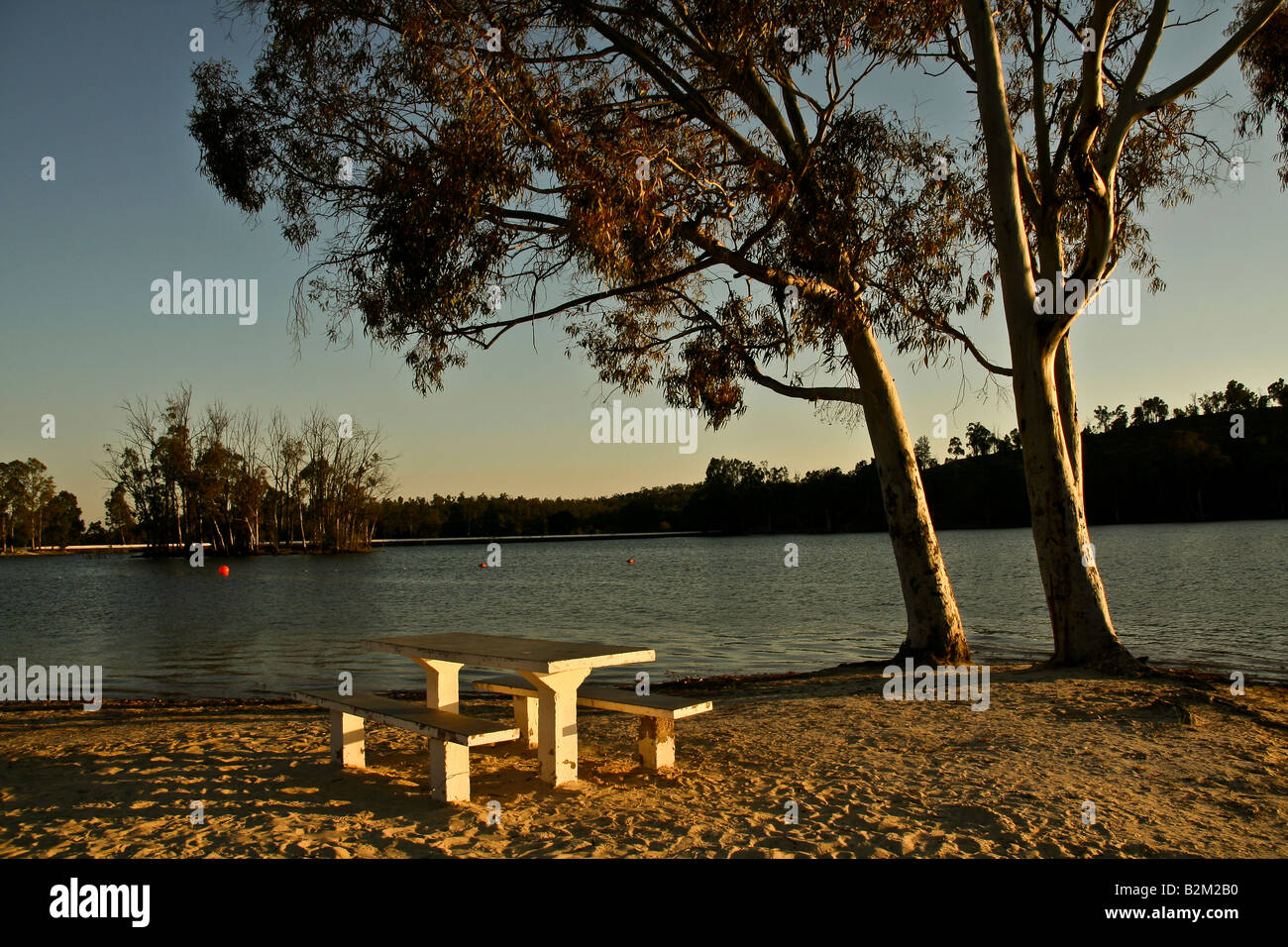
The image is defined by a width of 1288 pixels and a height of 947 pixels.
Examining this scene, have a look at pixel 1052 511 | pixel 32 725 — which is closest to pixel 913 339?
pixel 1052 511

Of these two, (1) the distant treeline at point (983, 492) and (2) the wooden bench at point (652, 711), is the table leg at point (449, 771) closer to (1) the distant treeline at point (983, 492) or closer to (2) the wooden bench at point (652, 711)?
(2) the wooden bench at point (652, 711)

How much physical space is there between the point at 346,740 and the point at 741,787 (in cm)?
207

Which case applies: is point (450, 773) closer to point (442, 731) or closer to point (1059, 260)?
point (442, 731)

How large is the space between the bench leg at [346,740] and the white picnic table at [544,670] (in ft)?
1.54

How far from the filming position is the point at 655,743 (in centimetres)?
438

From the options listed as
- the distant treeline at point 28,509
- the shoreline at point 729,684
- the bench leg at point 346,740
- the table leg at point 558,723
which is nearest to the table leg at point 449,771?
the table leg at point 558,723

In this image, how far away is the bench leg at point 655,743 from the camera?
14.3 feet

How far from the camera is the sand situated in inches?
131

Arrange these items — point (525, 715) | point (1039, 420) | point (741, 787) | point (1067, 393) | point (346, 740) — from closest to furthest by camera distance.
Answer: point (741, 787) < point (346, 740) < point (525, 715) < point (1039, 420) < point (1067, 393)

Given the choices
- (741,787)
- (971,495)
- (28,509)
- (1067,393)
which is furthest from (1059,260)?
(28,509)

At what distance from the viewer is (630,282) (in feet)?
25.7

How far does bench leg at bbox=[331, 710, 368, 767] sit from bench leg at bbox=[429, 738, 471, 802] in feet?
2.85

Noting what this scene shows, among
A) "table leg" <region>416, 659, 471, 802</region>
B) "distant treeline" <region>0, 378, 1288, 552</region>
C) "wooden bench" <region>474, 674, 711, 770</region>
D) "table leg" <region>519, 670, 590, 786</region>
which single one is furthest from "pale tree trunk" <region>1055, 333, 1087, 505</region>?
"distant treeline" <region>0, 378, 1288, 552</region>

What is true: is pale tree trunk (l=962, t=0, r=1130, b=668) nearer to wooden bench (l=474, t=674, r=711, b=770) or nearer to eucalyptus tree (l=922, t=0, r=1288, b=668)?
eucalyptus tree (l=922, t=0, r=1288, b=668)
